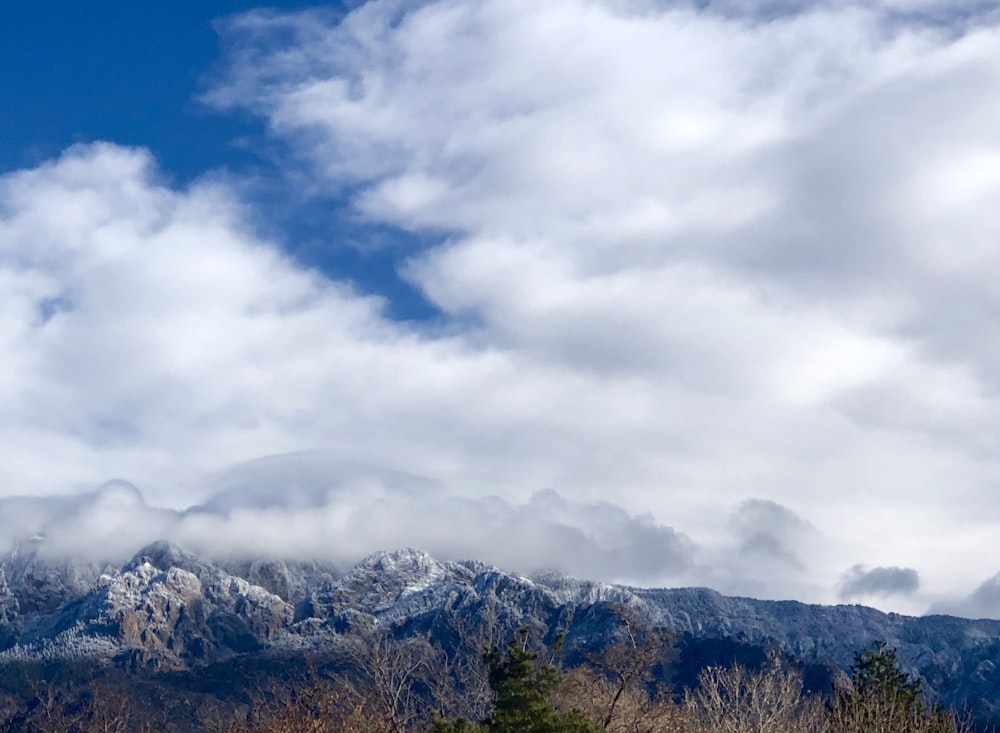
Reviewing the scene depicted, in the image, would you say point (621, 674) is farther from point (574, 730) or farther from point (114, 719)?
point (114, 719)

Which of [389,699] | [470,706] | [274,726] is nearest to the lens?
[274,726]

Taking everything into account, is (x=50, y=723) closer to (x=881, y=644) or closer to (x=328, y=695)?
(x=328, y=695)

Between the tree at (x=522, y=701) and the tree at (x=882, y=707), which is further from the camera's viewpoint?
the tree at (x=882, y=707)

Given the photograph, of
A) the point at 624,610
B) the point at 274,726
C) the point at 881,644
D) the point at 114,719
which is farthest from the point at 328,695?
the point at 881,644

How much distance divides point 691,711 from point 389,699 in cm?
2651

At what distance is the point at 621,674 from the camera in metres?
83.5

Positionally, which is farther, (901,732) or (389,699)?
(389,699)

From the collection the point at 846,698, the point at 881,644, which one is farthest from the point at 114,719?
the point at 881,644

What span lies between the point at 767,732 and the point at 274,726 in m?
32.9

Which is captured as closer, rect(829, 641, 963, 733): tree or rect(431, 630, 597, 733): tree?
rect(431, 630, 597, 733): tree

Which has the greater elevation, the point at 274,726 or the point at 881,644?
the point at 881,644

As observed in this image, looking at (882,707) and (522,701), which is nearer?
(522,701)

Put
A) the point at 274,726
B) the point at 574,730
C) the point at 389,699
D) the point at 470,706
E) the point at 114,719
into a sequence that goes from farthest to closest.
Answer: the point at 470,706 < the point at 114,719 < the point at 389,699 < the point at 274,726 < the point at 574,730

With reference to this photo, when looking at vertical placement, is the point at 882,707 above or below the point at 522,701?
above
